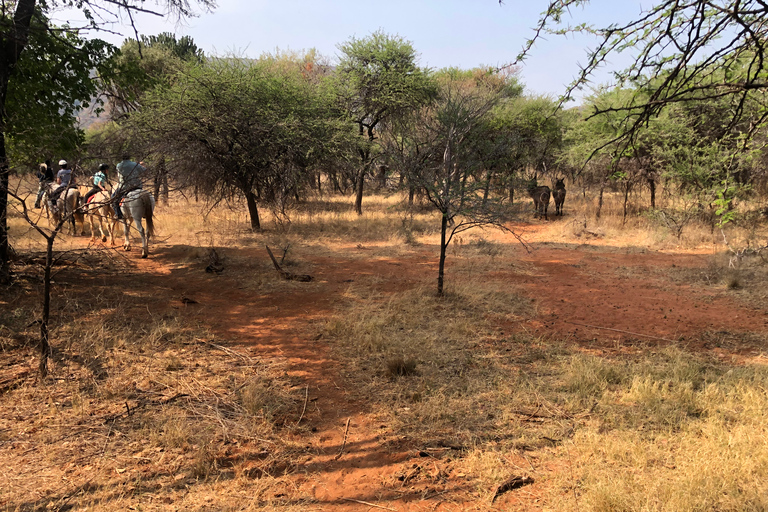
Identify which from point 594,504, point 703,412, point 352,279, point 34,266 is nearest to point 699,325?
point 703,412

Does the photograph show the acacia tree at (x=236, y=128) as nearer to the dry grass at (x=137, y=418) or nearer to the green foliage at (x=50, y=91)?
the green foliage at (x=50, y=91)

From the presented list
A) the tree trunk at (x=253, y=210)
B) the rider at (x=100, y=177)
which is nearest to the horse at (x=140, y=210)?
the rider at (x=100, y=177)

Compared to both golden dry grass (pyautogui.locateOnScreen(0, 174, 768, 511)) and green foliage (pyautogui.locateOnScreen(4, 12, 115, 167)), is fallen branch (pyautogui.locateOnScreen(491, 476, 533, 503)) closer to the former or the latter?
golden dry grass (pyautogui.locateOnScreen(0, 174, 768, 511))

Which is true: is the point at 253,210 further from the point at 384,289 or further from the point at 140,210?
the point at 384,289

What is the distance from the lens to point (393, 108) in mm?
17594

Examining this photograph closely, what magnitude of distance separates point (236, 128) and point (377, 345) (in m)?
8.89

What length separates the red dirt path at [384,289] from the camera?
288 centimetres

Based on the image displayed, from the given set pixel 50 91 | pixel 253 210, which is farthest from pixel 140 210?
pixel 253 210

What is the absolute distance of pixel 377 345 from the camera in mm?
4969

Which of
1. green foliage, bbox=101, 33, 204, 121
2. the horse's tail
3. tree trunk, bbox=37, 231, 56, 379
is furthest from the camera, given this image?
the horse's tail

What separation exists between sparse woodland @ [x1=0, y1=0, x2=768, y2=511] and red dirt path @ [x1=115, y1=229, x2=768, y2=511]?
0.10 ft

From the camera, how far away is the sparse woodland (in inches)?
109

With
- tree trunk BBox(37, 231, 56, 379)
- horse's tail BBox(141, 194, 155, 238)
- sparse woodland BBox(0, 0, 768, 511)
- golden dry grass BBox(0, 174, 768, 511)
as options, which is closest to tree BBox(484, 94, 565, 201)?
sparse woodland BBox(0, 0, 768, 511)

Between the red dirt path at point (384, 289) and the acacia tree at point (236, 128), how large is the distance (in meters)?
3.19
